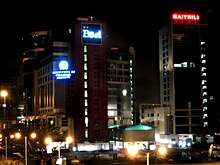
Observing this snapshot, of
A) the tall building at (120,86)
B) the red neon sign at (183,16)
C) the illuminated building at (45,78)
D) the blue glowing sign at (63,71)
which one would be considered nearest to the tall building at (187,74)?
the red neon sign at (183,16)

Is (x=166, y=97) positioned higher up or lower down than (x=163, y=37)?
lower down

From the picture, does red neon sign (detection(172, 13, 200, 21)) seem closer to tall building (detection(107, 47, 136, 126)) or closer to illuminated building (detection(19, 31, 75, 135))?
tall building (detection(107, 47, 136, 126))

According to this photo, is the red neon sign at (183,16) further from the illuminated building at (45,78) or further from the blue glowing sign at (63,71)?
the blue glowing sign at (63,71)

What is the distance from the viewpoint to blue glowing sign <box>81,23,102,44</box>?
9900cm

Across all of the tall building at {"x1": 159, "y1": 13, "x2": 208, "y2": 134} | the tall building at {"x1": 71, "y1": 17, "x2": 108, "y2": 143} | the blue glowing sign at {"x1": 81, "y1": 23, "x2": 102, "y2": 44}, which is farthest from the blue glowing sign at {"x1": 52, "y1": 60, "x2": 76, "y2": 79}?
the tall building at {"x1": 159, "y1": 13, "x2": 208, "y2": 134}

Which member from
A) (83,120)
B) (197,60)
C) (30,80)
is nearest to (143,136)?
(83,120)

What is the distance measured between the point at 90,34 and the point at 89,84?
40.0ft

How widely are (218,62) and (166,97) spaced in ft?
59.4

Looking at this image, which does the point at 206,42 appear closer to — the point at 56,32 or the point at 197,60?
the point at 197,60

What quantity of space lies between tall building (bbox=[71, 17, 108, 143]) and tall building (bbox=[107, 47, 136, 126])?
3150 centimetres

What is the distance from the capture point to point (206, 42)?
112m

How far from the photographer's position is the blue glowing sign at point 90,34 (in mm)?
99000

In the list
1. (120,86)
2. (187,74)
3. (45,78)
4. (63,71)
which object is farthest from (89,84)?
(120,86)

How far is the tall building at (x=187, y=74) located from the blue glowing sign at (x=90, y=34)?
72.0ft
